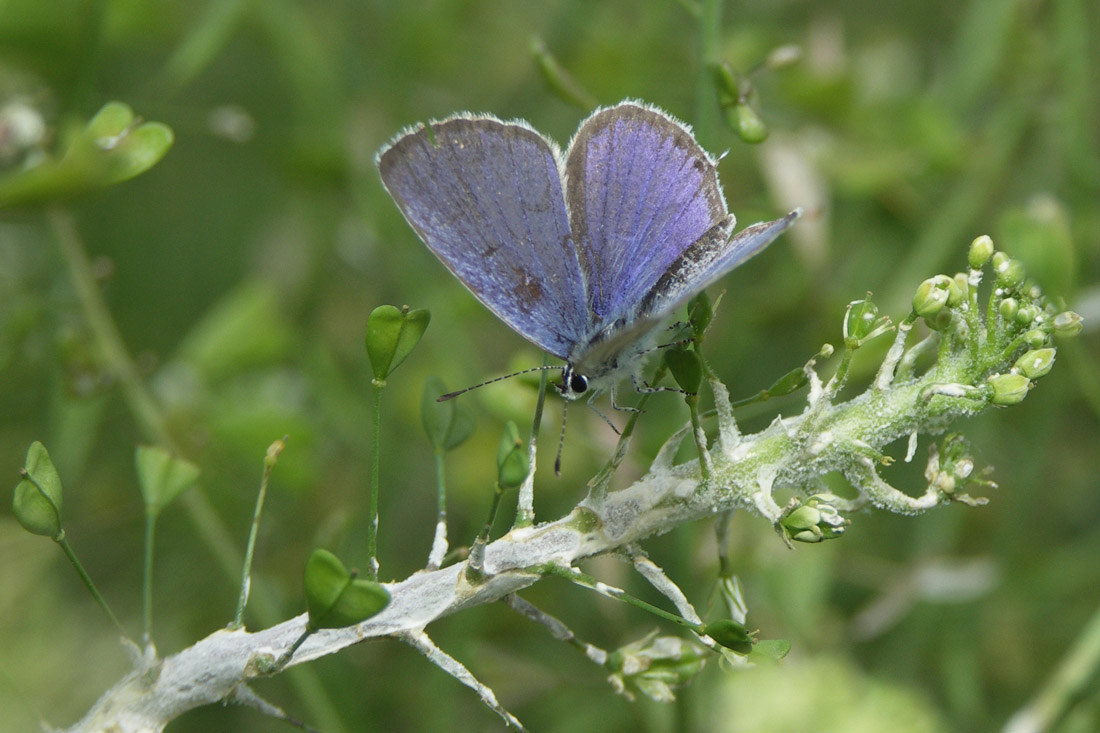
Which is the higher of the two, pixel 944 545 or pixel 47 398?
pixel 47 398

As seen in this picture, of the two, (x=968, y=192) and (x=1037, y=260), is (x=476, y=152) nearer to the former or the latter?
(x=1037, y=260)

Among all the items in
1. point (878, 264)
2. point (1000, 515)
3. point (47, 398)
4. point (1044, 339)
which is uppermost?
point (47, 398)

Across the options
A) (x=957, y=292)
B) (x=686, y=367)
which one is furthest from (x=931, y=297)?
(x=686, y=367)

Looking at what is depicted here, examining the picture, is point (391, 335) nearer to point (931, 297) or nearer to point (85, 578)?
point (85, 578)

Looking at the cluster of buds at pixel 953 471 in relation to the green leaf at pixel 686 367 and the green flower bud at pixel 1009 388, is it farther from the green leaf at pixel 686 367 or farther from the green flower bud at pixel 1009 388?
the green leaf at pixel 686 367

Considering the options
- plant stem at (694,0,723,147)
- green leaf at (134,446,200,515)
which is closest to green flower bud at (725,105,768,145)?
plant stem at (694,0,723,147)

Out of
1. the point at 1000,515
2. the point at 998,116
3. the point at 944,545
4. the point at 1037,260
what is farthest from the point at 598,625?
the point at 998,116
